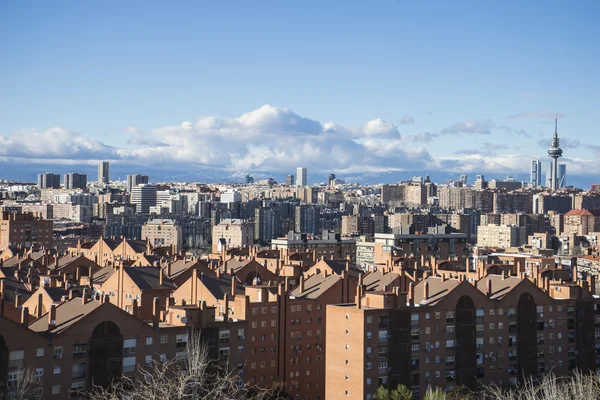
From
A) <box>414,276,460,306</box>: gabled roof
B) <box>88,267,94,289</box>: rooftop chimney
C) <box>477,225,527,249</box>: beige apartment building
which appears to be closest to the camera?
<box>414,276,460,306</box>: gabled roof

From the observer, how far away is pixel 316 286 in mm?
35281

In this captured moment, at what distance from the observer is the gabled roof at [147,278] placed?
114 feet

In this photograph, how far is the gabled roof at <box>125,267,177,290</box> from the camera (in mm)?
34881

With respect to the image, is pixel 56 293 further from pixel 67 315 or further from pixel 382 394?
pixel 382 394

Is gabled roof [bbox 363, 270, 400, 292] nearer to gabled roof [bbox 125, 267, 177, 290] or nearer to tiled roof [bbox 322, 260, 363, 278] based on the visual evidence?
tiled roof [bbox 322, 260, 363, 278]

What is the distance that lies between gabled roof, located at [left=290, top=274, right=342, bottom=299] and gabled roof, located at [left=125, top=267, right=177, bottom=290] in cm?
436

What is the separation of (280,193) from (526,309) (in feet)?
545

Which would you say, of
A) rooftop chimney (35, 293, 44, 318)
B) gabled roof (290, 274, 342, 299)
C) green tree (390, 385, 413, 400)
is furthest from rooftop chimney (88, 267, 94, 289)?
green tree (390, 385, 413, 400)

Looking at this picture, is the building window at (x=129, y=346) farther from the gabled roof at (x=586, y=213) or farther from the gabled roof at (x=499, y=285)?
the gabled roof at (x=586, y=213)

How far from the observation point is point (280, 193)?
199000mm

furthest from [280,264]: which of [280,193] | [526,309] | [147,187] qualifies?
[280,193]

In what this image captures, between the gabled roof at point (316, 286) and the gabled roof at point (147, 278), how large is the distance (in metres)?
4.36

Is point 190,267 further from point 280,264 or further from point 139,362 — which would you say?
point 139,362

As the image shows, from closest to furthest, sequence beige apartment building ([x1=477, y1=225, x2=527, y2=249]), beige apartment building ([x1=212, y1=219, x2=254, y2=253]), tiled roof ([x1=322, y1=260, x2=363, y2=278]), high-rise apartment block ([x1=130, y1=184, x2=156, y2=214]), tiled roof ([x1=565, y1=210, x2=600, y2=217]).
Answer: tiled roof ([x1=322, y1=260, x2=363, y2=278]) → beige apartment building ([x1=212, y1=219, x2=254, y2=253]) → beige apartment building ([x1=477, y1=225, x2=527, y2=249]) → tiled roof ([x1=565, y1=210, x2=600, y2=217]) → high-rise apartment block ([x1=130, y1=184, x2=156, y2=214])
